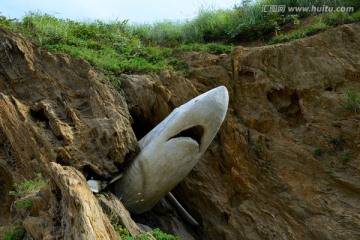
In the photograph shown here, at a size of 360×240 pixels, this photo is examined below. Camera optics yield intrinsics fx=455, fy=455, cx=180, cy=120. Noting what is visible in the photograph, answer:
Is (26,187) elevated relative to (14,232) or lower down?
elevated

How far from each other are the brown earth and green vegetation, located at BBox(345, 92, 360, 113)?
0.32 feet

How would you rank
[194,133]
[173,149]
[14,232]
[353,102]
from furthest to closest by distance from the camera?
[353,102] → [194,133] → [173,149] → [14,232]

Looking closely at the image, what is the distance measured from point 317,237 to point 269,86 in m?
2.99

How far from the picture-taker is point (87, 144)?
734 centimetres

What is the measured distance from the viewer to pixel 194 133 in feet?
24.4

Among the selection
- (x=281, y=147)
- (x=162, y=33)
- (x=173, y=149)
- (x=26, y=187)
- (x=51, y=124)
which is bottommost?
(x=26, y=187)

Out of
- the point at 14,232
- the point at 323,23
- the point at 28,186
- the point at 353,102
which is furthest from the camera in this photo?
the point at 323,23

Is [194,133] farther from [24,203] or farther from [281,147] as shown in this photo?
[24,203]

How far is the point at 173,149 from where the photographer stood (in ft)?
23.7

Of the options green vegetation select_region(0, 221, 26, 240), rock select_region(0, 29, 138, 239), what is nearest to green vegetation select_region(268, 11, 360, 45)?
rock select_region(0, 29, 138, 239)

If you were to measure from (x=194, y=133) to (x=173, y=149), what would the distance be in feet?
1.55

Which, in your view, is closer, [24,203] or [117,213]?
[24,203]

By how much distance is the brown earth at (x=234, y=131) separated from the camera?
7.32 metres

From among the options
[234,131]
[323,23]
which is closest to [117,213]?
[234,131]
